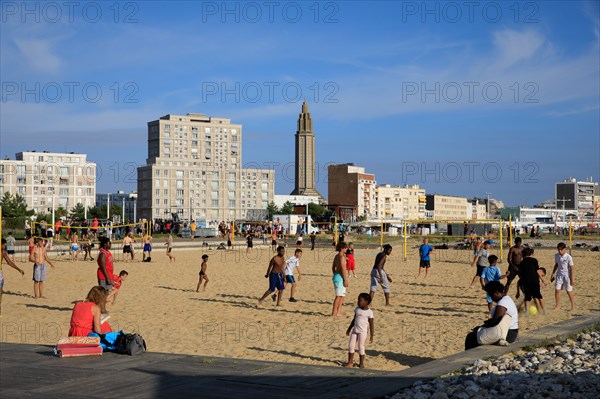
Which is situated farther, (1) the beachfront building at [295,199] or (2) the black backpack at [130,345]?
(1) the beachfront building at [295,199]

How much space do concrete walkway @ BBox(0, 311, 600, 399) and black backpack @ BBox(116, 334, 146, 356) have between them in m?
0.10

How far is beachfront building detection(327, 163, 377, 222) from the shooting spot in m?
160

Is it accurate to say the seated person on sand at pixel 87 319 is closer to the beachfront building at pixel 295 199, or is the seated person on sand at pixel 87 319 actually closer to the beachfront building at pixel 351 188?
the beachfront building at pixel 295 199

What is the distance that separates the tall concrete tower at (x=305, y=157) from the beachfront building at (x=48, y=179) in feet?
197

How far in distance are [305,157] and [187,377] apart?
16439cm

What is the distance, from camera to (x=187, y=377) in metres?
7.05

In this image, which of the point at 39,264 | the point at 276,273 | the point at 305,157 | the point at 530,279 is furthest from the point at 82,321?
the point at 305,157

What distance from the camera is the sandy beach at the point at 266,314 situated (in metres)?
10.9

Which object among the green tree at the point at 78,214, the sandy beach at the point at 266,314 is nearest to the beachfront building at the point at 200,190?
the green tree at the point at 78,214

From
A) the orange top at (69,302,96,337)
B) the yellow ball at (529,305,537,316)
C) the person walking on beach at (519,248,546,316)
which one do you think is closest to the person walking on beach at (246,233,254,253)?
the yellow ball at (529,305,537,316)

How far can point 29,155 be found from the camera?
113 meters

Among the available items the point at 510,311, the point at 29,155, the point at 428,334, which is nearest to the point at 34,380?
the point at 510,311

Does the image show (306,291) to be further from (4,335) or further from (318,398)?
(318,398)

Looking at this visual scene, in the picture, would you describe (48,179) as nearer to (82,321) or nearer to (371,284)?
(371,284)
